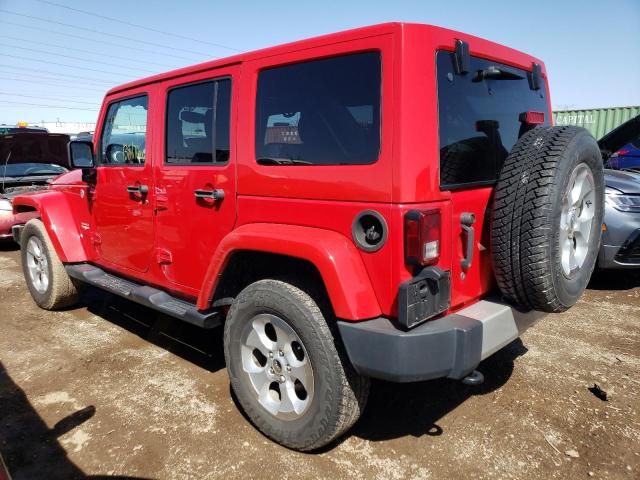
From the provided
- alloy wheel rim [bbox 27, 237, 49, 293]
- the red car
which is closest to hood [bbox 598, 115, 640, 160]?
alloy wheel rim [bbox 27, 237, 49, 293]

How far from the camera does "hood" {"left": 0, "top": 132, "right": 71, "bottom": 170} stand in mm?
7652

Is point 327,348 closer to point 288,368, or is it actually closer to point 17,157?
point 288,368

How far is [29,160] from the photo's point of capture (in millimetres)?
8164

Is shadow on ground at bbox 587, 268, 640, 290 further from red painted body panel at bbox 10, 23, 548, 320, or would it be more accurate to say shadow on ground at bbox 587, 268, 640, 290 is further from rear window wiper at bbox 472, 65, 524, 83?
rear window wiper at bbox 472, 65, 524, 83

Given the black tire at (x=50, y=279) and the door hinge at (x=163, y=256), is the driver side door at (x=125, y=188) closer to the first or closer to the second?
the door hinge at (x=163, y=256)

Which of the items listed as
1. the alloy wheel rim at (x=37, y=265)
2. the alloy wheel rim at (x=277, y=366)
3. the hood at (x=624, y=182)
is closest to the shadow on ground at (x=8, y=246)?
the alloy wheel rim at (x=37, y=265)

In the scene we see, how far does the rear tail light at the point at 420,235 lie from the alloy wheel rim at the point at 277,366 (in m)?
0.72

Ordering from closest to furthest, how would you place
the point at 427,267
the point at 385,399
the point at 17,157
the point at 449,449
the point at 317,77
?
the point at 427,267, the point at 317,77, the point at 449,449, the point at 385,399, the point at 17,157

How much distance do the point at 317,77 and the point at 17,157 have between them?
25.0ft

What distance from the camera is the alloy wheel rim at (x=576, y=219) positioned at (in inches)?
92.4

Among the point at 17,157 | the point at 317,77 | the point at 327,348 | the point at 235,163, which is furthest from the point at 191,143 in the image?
the point at 17,157

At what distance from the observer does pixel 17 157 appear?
8.00 metres

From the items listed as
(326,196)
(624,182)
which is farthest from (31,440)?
(624,182)

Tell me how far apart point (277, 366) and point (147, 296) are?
4.17ft
